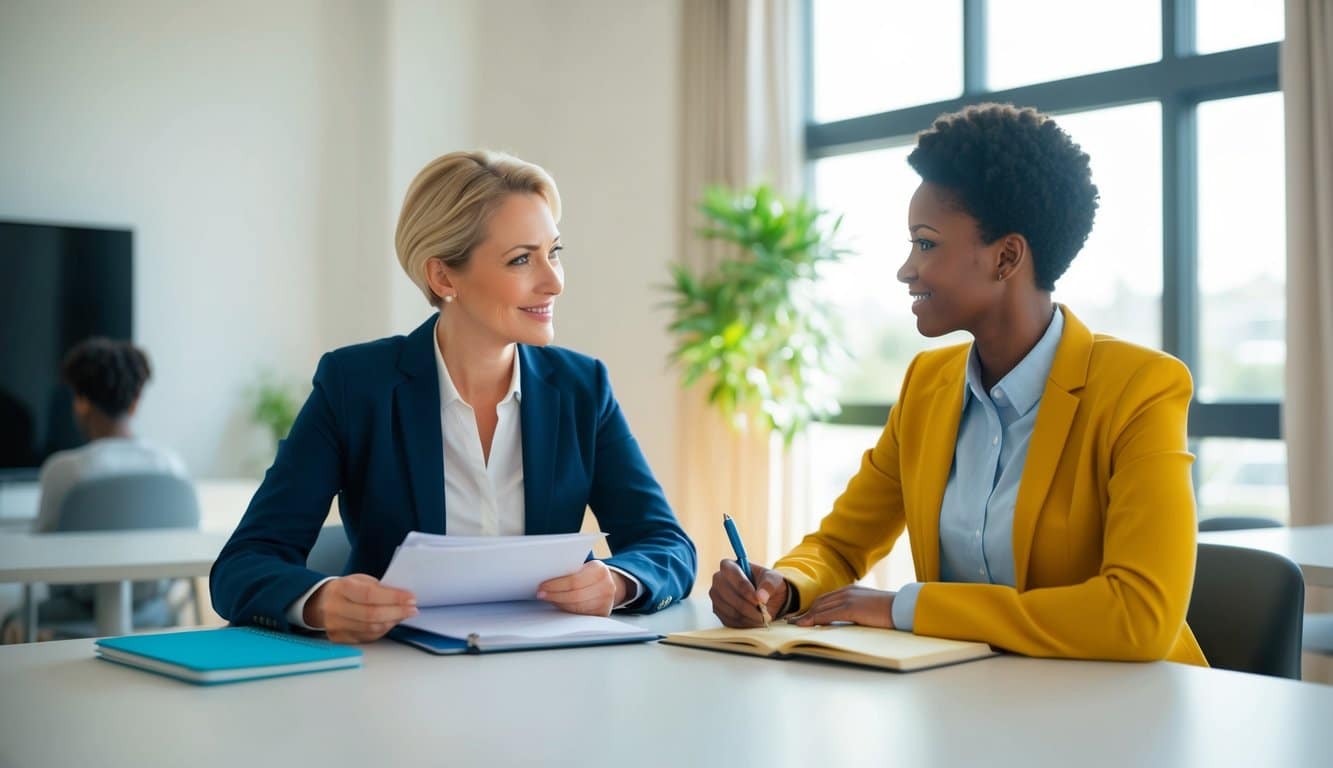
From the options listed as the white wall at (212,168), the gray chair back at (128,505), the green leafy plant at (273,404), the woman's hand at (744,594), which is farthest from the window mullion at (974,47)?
the woman's hand at (744,594)

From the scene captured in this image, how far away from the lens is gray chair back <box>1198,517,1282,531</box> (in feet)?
9.64

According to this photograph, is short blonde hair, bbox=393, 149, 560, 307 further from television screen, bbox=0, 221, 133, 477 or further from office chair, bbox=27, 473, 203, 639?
television screen, bbox=0, 221, 133, 477

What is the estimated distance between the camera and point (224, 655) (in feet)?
4.54

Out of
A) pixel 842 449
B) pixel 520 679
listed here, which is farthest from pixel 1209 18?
pixel 520 679

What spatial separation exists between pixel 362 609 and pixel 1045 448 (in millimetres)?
885

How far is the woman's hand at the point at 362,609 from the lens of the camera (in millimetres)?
1525

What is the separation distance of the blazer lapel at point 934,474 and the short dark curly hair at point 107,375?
9.62ft

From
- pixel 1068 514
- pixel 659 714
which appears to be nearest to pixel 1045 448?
pixel 1068 514

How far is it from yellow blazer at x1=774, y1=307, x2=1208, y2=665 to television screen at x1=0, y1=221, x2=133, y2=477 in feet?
14.5

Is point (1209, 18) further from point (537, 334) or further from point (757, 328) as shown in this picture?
point (537, 334)

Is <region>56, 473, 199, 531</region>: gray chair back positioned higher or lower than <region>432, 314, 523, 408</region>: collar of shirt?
lower

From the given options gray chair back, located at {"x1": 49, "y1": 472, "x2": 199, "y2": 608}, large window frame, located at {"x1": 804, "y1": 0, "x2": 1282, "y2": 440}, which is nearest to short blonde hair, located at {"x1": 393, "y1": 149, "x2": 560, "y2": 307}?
gray chair back, located at {"x1": 49, "y1": 472, "x2": 199, "y2": 608}

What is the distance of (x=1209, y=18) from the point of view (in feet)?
14.6

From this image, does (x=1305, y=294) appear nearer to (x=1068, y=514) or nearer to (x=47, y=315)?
(x=1068, y=514)
